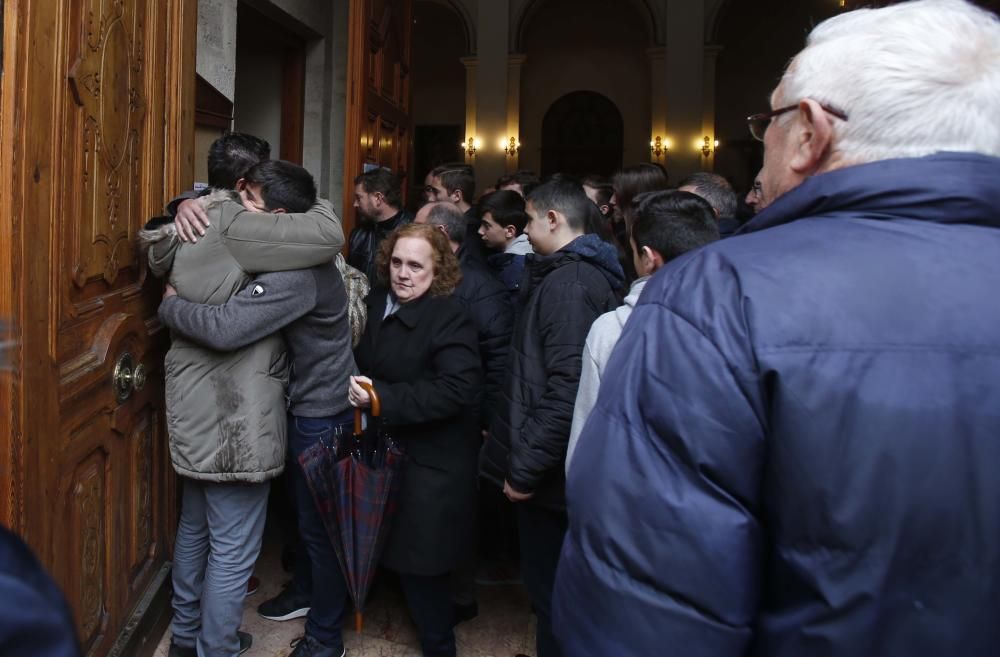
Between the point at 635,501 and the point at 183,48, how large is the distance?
7.79ft

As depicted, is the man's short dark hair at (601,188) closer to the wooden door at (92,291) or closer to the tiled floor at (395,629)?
the tiled floor at (395,629)

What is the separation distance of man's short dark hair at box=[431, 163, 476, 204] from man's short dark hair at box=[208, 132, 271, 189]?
2.05 meters

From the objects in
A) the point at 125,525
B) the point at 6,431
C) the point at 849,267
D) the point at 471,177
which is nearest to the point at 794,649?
the point at 849,267

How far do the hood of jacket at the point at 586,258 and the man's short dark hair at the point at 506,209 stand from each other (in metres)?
1.26

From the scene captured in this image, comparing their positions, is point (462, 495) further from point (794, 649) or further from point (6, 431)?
point (794, 649)

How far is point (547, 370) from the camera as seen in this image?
97.1 inches

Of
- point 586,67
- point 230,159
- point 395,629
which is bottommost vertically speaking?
point 395,629

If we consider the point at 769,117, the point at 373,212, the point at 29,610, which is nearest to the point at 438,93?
the point at 373,212

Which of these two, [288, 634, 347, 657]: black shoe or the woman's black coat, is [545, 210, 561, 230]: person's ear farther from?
[288, 634, 347, 657]: black shoe

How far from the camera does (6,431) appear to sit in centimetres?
159

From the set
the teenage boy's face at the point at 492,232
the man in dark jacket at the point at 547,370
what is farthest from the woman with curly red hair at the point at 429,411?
the teenage boy's face at the point at 492,232

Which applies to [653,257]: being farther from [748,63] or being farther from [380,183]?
[748,63]

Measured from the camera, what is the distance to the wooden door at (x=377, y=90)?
426 centimetres

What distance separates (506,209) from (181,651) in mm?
2360
